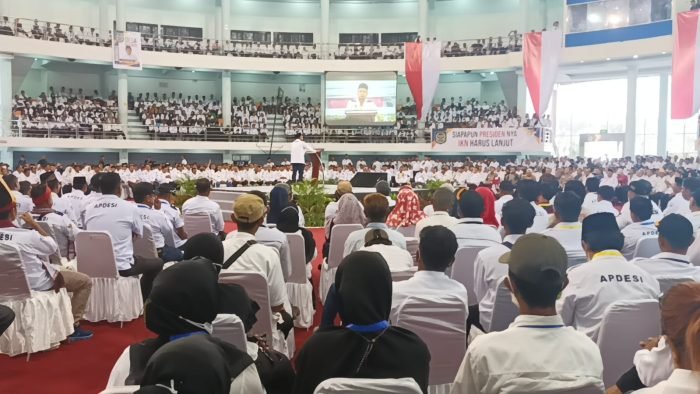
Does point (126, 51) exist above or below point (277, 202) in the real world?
above

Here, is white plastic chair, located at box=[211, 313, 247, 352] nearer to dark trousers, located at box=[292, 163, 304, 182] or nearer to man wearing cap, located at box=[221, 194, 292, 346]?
man wearing cap, located at box=[221, 194, 292, 346]

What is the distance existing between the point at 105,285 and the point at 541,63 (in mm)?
16297

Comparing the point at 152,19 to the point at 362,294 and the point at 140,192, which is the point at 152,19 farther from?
the point at 362,294

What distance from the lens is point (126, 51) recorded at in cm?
2333

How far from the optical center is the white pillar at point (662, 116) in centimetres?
2309

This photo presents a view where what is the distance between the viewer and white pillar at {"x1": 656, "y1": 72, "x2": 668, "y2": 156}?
23094mm

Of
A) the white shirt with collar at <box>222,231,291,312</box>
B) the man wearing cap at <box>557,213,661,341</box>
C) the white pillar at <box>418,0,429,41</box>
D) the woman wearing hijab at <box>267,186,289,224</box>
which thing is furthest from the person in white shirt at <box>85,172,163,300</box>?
the white pillar at <box>418,0,429,41</box>

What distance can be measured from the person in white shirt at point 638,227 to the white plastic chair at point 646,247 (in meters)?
0.22

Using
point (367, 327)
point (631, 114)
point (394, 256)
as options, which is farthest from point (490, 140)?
point (367, 327)

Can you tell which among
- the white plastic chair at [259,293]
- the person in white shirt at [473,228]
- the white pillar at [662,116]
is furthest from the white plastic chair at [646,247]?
the white pillar at [662,116]

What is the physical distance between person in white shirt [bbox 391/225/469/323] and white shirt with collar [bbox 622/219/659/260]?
292 centimetres

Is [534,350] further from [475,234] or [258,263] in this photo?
[475,234]

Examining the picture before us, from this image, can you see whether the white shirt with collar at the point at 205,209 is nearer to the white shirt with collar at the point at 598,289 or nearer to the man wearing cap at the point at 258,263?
the man wearing cap at the point at 258,263

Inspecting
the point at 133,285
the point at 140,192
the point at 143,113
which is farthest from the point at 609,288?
the point at 143,113
